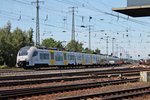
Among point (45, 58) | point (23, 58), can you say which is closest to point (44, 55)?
point (45, 58)

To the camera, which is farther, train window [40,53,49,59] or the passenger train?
train window [40,53,49,59]

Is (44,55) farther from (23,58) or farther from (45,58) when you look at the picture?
(23,58)

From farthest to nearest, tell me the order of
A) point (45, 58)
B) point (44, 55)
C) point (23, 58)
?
point (45, 58) → point (44, 55) → point (23, 58)

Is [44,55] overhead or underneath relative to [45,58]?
overhead

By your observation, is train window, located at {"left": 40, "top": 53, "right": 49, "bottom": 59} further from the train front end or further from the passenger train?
the train front end

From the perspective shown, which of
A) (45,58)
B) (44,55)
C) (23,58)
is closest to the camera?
(23,58)

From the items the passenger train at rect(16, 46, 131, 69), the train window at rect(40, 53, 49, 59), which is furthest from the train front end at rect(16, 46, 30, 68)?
the train window at rect(40, 53, 49, 59)

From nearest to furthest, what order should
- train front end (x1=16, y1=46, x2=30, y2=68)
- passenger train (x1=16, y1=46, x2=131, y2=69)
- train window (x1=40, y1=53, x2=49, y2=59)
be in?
train front end (x1=16, y1=46, x2=30, y2=68)
passenger train (x1=16, y1=46, x2=131, y2=69)
train window (x1=40, y1=53, x2=49, y2=59)

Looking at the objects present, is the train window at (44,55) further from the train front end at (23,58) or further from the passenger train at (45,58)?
the train front end at (23,58)

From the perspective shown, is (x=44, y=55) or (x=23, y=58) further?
(x=44, y=55)

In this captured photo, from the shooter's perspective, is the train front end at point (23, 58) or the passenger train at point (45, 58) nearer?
the train front end at point (23, 58)

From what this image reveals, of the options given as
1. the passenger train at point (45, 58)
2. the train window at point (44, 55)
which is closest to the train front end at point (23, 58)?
the passenger train at point (45, 58)

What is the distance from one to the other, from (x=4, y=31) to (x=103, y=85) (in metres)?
60.7

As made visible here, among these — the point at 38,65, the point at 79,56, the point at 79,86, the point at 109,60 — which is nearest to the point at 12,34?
the point at 109,60
